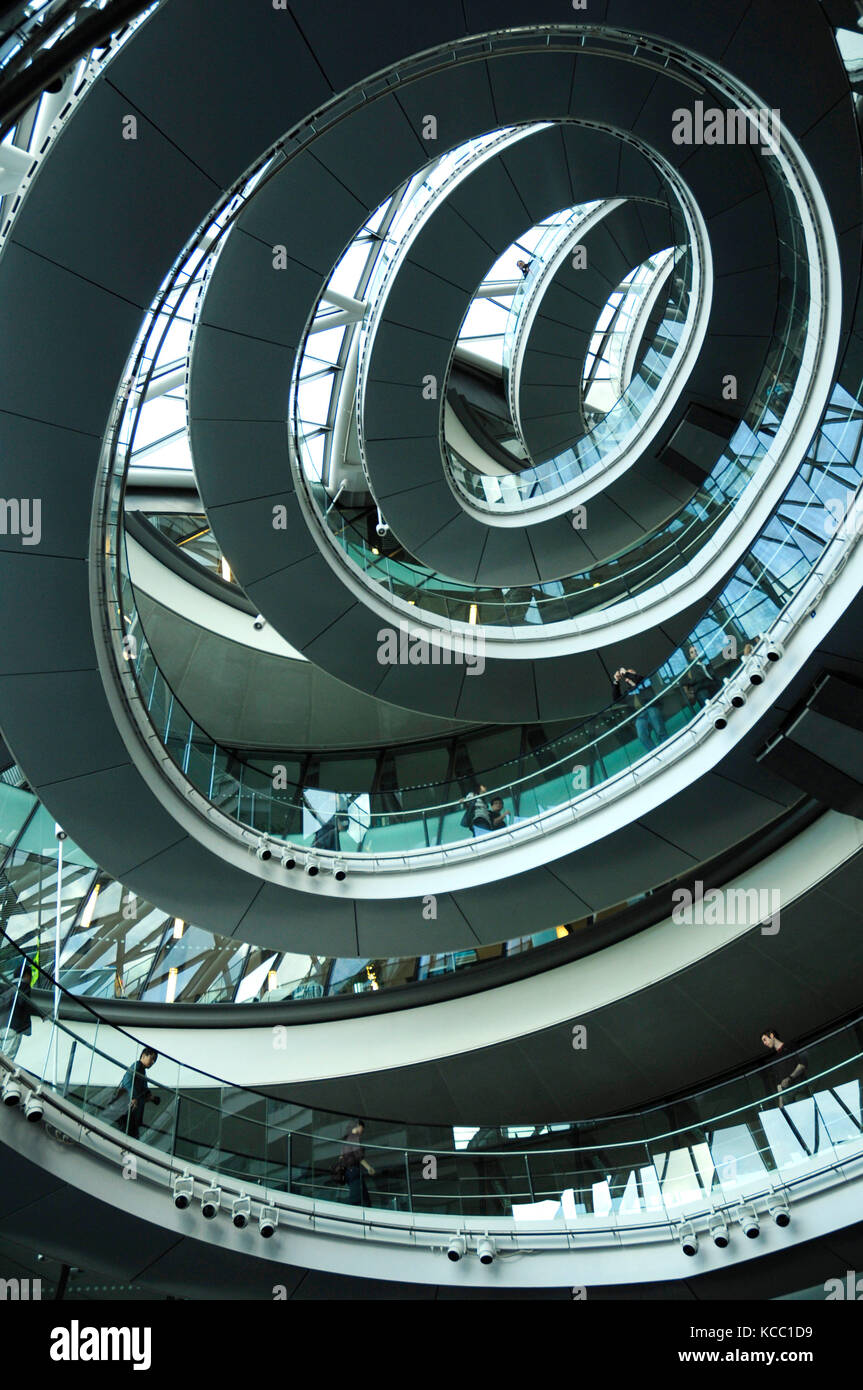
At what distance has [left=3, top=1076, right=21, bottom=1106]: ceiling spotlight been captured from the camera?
796 centimetres

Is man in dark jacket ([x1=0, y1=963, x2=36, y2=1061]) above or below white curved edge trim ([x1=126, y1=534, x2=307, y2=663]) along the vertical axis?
below

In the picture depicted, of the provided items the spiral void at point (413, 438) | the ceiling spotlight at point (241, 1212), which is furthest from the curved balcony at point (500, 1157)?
the spiral void at point (413, 438)

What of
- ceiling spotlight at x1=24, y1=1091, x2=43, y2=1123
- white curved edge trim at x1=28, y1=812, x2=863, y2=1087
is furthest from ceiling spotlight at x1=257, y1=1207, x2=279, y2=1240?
white curved edge trim at x1=28, y1=812, x2=863, y2=1087

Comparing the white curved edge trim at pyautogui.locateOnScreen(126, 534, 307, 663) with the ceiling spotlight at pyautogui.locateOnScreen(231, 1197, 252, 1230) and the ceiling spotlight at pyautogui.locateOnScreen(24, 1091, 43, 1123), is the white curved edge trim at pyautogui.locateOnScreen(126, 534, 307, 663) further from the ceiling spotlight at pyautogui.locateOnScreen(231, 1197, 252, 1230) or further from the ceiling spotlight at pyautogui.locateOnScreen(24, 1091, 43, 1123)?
the ceiling spotlight at pyautogui.locateOnScreen(24, 1091, 43, 1123)

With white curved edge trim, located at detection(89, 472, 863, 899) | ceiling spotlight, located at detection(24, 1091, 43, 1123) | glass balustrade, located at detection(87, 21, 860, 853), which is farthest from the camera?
white curved edge trim, located at detection(89, 472, 863, 899)

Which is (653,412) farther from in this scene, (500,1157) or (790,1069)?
(500,1157)

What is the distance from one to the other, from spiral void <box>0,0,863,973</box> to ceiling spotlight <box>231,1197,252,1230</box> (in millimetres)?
3379
